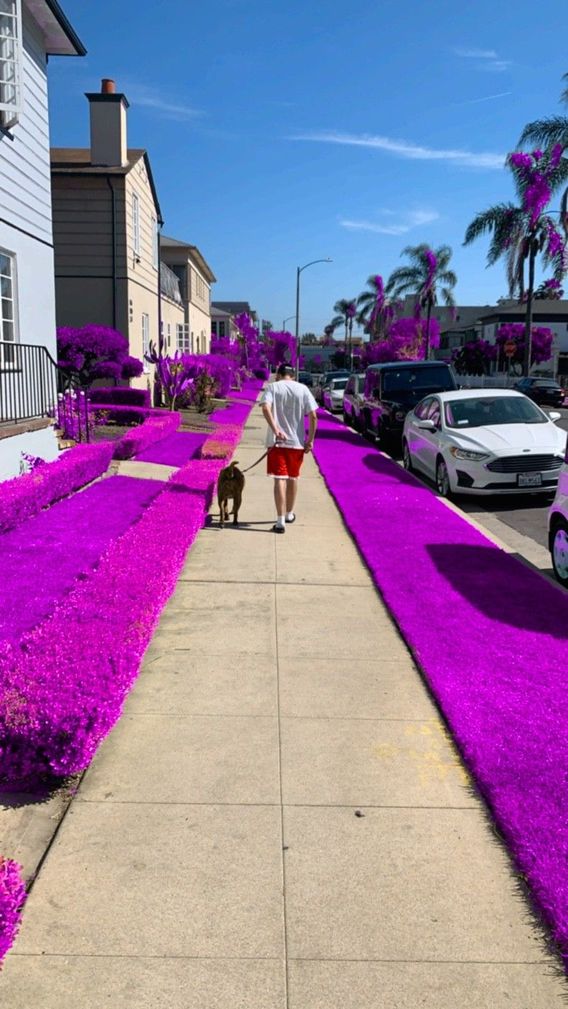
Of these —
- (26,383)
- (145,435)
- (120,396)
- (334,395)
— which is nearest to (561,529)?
(26,383)

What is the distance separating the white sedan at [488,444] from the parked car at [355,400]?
26.4 feet

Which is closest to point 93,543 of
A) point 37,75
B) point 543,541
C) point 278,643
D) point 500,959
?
point 278,643

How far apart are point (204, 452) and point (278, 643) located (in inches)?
312

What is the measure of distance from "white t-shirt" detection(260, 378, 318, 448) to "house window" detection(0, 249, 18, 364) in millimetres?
3954

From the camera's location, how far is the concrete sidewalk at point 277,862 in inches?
95.0

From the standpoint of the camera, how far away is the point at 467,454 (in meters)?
11.0

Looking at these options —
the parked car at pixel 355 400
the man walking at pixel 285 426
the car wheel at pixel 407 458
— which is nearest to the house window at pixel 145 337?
the parked car at pixel 355 400

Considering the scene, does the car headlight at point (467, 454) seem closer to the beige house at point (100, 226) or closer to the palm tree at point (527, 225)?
the beige house at point (100, 226)

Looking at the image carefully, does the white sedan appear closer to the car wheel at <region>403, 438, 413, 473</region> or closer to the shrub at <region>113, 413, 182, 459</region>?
the car wheel at <region>403, 438, 413, 473</region>

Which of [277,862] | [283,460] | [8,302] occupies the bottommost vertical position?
[277,862]

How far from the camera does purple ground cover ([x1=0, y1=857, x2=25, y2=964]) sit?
2461 mm

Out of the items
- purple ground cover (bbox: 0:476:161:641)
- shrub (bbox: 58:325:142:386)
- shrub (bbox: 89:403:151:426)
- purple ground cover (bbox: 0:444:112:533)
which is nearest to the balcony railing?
shrub (bbox: 58:325:142:386)

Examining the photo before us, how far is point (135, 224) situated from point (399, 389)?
9.92 m

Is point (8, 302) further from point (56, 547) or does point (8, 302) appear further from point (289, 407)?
point (56, 547)
